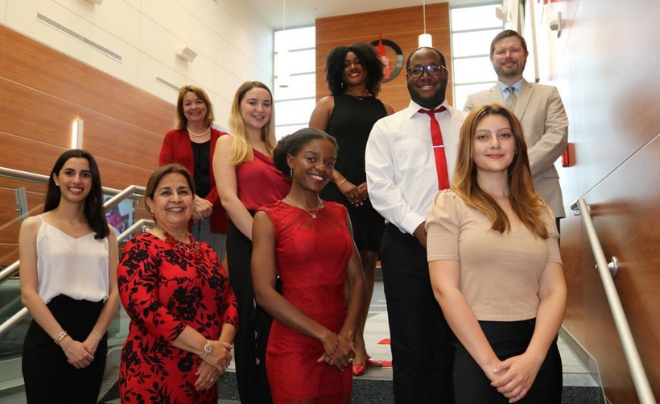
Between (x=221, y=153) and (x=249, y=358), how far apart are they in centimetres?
95

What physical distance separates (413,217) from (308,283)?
469 mm

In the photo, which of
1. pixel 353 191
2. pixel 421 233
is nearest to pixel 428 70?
pixel 353 191

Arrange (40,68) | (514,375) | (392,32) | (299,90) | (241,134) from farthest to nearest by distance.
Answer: (299,90)
(392,32)
(40,68)
(241,134)
(514,375)

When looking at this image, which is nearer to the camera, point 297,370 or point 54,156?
→ point 297,370

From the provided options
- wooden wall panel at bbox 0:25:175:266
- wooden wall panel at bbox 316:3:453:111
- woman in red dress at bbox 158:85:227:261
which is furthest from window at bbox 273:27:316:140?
woman in red dress at bbox 158:85:227:261

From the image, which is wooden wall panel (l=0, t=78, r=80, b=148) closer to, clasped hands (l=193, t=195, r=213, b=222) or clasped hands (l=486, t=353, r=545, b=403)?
clasped hands (l=193, t=195, r=213, b=222)

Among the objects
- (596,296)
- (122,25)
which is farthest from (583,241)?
(122,25)

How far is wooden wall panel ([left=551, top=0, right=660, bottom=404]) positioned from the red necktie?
2.19 feet

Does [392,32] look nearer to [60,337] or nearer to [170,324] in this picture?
[60,337]

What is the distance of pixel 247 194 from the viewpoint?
256cm

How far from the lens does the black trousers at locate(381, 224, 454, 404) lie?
2064 millimetres

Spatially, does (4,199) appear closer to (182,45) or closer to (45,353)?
(45,353)

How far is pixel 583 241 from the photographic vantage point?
314 cm

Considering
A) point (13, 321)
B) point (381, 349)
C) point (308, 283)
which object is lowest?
point (381, 349)
